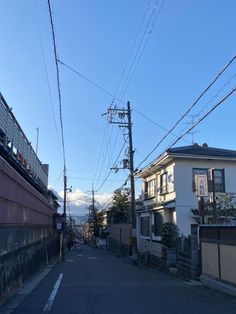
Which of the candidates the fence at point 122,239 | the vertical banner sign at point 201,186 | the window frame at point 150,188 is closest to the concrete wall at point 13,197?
the vertical banner sign at point 201,186

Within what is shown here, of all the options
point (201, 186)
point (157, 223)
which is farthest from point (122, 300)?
point (157, 223)

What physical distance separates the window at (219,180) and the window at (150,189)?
280 inches

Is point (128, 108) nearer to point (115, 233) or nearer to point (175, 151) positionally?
point (175, 151)

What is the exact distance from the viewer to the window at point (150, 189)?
3684 cm

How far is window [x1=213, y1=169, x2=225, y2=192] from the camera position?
30.5 metres

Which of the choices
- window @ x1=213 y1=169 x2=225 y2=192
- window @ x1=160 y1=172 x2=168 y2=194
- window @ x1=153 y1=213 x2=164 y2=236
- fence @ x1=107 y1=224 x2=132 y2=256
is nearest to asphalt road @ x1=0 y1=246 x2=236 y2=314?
window @ x1=213 y1=169 x2=225 y2=192

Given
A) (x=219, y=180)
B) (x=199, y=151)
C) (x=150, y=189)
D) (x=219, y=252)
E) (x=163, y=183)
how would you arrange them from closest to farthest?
(x=219, y=252)
(x=219, y=180)
(x=199, y=151)
(x=163, y=183)
(x=150, y=189)

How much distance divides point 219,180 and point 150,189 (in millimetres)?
8669

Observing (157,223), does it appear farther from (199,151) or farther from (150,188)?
(199,151)

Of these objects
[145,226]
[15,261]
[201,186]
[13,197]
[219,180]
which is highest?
[219,180]

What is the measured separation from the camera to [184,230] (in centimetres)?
2970

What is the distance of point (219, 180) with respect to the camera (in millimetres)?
30781

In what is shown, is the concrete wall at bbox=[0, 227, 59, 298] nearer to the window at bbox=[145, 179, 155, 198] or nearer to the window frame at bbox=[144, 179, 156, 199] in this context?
the window frame at bbox=[144, 179, 156, 199]

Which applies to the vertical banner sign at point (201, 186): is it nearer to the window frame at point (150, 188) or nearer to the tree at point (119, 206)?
the window frame at point (150, 188)
